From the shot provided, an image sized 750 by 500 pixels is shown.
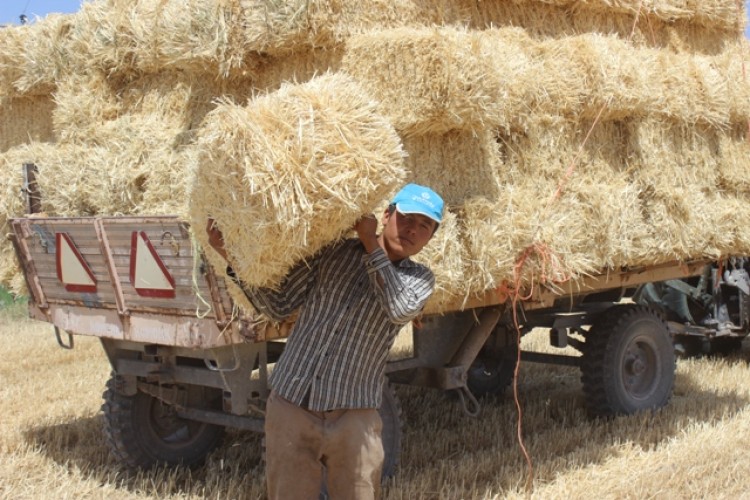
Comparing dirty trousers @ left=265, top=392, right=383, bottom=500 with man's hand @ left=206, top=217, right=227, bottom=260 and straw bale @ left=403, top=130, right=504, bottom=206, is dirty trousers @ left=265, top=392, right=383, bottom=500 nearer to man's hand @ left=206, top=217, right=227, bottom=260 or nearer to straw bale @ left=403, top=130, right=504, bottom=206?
man's hand @ left=206, top=217, right=227, bottom=260

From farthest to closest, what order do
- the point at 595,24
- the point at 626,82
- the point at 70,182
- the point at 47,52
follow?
1. the point at 595,24
2. the point at 47,52
3. the point at 626,82
4. the point at 70,182

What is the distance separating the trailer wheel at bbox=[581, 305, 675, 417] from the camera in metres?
7.25

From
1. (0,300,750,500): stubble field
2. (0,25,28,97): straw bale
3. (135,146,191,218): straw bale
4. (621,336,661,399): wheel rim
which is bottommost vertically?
(0,300,750,500): stubble field

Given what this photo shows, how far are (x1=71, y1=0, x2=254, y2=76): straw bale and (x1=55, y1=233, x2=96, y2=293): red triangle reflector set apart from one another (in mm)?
1173

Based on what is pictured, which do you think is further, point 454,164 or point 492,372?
point 492,372

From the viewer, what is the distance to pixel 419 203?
3.91 m

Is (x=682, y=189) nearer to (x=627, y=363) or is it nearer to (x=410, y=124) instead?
(x=627, y=363)

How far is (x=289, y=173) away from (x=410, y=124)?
53.8 inches

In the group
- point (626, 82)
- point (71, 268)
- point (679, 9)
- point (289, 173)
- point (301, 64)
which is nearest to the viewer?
point (289, 173)

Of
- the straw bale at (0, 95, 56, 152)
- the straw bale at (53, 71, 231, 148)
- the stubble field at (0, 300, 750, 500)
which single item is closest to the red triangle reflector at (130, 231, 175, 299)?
the straw bale at (53, 71, 231, 148)

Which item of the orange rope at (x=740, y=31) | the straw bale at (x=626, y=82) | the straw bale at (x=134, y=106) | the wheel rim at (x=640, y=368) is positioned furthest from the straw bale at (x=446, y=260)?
the orange rope at (x=740, y=31)

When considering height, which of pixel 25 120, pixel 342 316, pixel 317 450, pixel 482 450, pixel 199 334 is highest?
pixel 25 120

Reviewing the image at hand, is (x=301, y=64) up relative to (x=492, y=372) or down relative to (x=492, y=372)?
up

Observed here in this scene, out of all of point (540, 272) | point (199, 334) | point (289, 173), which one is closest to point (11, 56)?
point (199, 334)
